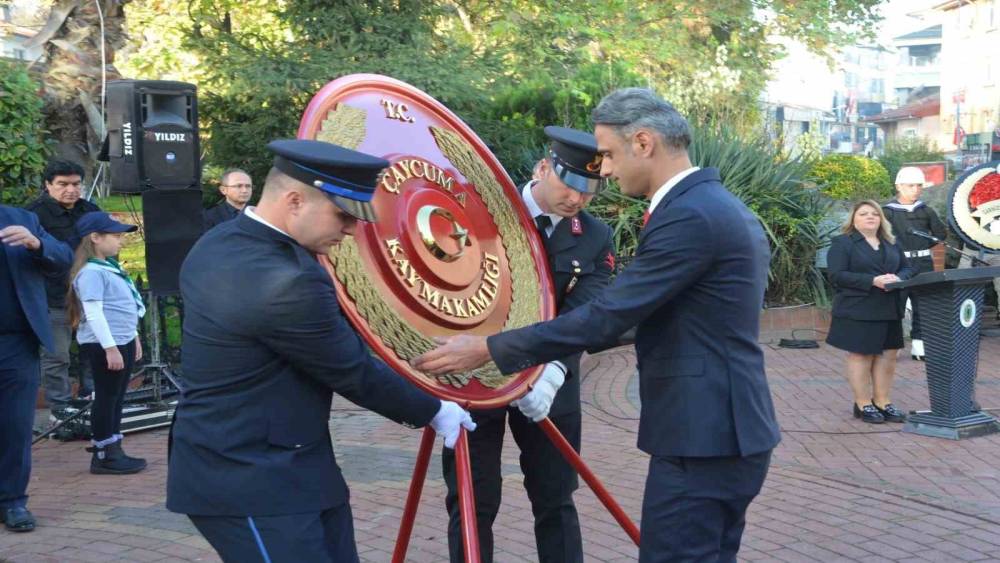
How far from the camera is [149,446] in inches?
304

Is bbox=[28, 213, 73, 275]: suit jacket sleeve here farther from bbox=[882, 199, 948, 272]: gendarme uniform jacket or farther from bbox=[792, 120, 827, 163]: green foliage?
bbox=[792, 120, 827, 163]: green foliage

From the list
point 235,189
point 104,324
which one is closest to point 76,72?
point 235,189

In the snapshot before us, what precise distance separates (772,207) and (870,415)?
5.45 metres

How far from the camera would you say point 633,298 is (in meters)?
3.06

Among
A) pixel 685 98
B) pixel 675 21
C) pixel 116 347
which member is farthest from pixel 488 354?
pixel 675 21

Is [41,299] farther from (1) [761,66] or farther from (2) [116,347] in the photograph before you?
(1) [761,66]

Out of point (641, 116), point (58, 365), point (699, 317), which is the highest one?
point (641, 116)

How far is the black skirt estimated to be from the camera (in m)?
8.11

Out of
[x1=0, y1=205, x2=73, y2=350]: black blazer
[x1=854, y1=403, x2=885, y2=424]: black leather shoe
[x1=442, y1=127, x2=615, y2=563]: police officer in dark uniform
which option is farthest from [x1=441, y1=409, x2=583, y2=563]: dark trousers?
[x1=854, y1=403, x2=885, y2=424]: black leather shoe

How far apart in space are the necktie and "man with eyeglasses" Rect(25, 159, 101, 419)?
414 cm

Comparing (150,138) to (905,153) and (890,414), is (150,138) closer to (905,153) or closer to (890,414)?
(890,414)

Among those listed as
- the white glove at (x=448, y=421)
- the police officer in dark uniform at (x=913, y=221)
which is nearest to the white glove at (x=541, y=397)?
the white glove at (x=448, y=421)

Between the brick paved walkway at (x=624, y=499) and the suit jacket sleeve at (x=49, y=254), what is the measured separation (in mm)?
1376

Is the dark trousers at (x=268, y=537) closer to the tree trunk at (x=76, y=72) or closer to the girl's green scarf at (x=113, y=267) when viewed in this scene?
the girl's green scarf at (x=113, y=267)
